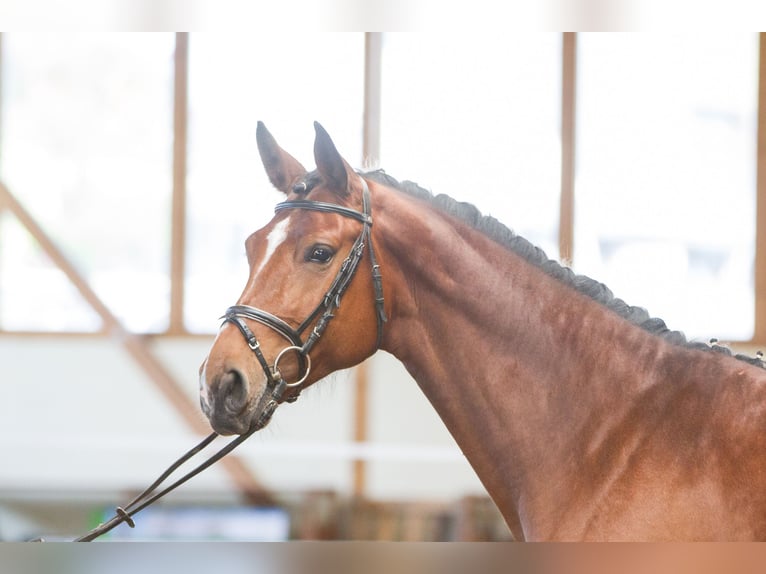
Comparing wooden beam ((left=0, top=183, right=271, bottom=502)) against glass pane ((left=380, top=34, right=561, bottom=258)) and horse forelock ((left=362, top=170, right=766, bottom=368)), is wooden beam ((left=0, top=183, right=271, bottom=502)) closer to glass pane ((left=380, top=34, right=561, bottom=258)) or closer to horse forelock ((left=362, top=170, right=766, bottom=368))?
glass pane ((left=380, top=34, right=561, bottom=258))

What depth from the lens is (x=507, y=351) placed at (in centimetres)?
146

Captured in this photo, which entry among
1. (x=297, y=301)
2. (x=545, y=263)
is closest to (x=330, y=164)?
(x=297, y=301)

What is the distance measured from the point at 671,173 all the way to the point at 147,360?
1862 millimetres

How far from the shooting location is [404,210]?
149 cm

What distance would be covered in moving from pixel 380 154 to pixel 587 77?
0.73 m

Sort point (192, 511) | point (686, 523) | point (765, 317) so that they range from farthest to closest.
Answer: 1. point (192, 511)
2. point (765, 317)
3. point (686, 523)

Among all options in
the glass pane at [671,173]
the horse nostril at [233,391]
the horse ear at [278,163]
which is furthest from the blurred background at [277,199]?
the horse nostril at [233,391]

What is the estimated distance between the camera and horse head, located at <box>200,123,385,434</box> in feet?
4.68

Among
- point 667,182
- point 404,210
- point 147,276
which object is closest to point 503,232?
point 404,210

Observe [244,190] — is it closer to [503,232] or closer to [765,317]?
[503,232]

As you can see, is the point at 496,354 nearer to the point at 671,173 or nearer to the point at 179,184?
the point at 671,173

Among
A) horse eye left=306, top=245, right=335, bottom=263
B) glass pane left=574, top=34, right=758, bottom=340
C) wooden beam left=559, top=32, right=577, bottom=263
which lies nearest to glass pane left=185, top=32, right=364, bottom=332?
wooden beam left=559, top=32, right=577, bottom=263

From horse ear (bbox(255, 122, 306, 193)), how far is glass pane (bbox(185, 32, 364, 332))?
865 millimetres

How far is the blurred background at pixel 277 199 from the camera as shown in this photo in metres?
2.43
